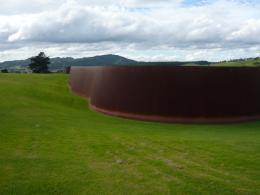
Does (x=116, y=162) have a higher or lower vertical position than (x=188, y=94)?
lower

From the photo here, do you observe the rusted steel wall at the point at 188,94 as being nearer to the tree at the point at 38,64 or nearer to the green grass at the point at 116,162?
the green grass at the point at 116,162

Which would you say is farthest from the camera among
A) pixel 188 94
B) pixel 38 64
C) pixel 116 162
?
pixel 38 64

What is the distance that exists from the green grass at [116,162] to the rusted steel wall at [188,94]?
8.49 ft

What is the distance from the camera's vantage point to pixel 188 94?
50.9 feet

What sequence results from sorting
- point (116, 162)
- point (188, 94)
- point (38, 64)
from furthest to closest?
point (38, 64) < point (188, 94) < point (116, 162)

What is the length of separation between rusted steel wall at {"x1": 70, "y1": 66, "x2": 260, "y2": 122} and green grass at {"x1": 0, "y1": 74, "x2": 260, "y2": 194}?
8.49 ft

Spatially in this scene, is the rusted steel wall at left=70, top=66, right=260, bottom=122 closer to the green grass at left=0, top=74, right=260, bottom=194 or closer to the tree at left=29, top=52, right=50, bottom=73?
the green grass at left=0, top=74, right=260, bottom=194

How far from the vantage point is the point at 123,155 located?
861 cm

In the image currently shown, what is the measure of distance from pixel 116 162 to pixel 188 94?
26.7 feet

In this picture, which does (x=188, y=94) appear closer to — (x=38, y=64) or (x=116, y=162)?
(x=116, y=162)

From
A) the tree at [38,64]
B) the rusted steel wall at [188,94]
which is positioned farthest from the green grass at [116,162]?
the tree at [38,64]

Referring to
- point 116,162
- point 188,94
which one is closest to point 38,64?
point 188,94

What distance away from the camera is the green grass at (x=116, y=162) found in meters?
6.51

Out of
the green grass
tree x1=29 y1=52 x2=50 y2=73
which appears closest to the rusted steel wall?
the green grass
